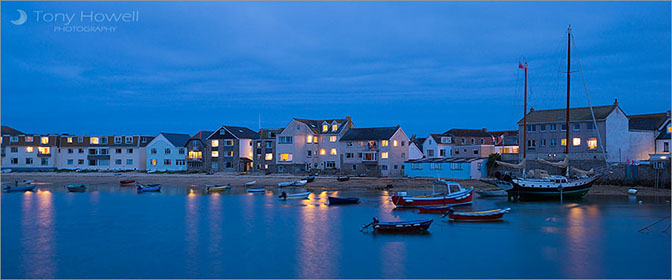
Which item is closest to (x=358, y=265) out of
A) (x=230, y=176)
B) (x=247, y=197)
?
(x=247, y=197)

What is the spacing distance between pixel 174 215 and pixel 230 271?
20.0 metres

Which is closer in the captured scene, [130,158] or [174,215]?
[174,215]

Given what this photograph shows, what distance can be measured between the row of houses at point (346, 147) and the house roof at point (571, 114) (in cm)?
14

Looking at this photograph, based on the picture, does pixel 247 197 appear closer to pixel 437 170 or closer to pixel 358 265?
pixel 437 170

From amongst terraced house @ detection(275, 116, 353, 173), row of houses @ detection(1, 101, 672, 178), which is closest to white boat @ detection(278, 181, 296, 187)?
row of houses @ detection(1, 101, 672, 178)

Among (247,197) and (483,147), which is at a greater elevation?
(483,147)

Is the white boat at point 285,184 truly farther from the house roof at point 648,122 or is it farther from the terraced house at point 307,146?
the house roof at point 648,122

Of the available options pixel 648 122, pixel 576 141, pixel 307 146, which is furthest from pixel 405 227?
pixel 648 122

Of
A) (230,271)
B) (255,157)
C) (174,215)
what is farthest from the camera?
(255,157)

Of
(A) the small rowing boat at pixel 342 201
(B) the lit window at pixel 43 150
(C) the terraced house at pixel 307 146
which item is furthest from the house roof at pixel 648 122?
(B) the lit window at pixel 43 150

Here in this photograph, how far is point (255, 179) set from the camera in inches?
3103

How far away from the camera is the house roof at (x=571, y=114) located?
6762cm

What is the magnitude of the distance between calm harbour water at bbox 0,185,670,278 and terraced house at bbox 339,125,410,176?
29926 mm

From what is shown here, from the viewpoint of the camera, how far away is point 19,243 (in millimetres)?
33250
